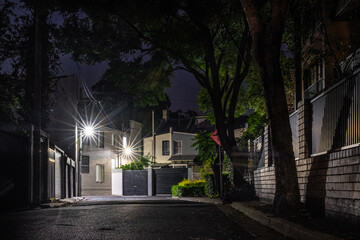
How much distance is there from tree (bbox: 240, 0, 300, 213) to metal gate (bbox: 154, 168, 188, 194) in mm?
27837

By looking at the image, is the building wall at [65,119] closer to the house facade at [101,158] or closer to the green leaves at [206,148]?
the house facade at [101,158]

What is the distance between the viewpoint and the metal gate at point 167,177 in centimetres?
3756

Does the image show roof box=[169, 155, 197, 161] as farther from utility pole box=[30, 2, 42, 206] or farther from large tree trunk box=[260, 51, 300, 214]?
large tree trunk box=[260, 51, 300, 214]

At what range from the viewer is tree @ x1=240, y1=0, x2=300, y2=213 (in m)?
9.66

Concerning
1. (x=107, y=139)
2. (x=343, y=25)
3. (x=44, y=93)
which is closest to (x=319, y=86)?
(x=343, y=25)

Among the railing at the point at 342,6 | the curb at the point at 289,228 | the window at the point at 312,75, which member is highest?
the railing at the point at 342,6

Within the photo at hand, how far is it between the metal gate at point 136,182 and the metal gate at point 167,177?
36.5 inches

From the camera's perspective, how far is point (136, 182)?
125 ft

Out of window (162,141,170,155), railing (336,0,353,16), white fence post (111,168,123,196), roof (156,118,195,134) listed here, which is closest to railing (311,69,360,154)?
railing (336,0,353,16)

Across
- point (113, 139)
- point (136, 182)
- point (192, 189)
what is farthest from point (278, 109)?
point (113, 139)

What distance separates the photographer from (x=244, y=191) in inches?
713

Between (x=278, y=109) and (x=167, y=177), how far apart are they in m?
28.6

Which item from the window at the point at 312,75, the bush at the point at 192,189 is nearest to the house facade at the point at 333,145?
the window at the point at 312,75

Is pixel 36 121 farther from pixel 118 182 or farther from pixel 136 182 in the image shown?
pixel 118 182
